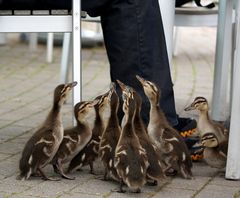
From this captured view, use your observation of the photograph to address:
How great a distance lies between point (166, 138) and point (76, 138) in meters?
0.43

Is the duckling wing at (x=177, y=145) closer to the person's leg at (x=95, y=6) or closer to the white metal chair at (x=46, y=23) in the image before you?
the white metal chair at (x=46, y=23)

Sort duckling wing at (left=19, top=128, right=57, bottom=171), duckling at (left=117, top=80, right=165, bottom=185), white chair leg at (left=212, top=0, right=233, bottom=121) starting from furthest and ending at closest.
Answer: white chair leg at (left=212, top=0, right=233, bottom=121) < duckling wing at (left=19, top=128, right=57, bottom=171) < duckling at (left=117, top=80, right=165, bottom=185)

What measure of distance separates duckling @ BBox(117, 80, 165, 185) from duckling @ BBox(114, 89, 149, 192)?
1.2 inches

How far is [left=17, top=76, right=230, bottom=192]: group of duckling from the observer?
334 cm

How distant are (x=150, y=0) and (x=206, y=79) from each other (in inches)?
131

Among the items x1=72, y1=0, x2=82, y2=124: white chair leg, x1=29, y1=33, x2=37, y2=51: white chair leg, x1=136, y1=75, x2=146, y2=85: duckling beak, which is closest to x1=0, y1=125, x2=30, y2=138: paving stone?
x1=72, y1=0, x2=82, y2=124: white chair leg

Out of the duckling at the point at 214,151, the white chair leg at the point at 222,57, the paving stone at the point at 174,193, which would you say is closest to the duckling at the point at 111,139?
the paving stone at the point at 174,193

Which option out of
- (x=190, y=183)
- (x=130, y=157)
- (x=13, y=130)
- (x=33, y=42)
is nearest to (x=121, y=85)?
(x=130, y=157)

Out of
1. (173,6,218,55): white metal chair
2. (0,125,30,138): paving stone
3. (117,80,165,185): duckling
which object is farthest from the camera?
(173,6,218,55): white metal chair

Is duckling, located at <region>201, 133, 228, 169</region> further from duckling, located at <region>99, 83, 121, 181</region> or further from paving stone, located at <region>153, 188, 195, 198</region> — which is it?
duckling, located at <region>99, 83, 121, 181</region>

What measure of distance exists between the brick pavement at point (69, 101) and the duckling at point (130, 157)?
110mm

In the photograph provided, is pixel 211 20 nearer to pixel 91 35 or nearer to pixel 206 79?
pixel 206 79

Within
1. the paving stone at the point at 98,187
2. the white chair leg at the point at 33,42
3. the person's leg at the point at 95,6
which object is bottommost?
the white chair leg at the point at 33,42

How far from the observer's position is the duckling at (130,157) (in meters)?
3.27
